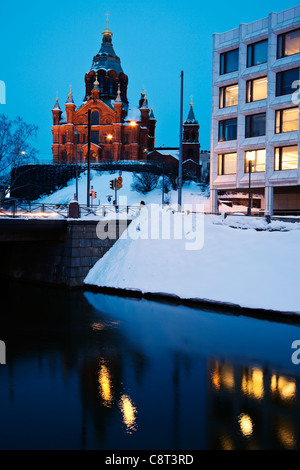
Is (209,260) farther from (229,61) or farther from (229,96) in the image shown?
(229,61)

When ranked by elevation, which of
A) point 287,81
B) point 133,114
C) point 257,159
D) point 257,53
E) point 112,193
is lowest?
point 112,193

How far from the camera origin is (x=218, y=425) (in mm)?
9602

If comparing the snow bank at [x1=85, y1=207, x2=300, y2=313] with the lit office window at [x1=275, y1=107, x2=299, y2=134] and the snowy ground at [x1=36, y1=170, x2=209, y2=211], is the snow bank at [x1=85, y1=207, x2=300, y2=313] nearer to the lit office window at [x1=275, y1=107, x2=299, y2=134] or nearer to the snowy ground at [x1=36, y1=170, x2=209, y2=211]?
the lit office window at [x1=275, y1=107, x2=299, y2=134]

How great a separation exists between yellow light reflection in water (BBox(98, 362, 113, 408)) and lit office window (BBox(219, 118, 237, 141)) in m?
32.9

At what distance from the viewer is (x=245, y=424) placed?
9641 millimetres

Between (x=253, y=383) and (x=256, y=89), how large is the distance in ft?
111

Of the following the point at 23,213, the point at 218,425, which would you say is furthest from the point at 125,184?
the point at 218,425

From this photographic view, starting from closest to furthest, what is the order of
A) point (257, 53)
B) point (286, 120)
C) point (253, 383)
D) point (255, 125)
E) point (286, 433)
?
point (286, 433)
point (253, 383)
point (286, 120)
point (257, 53)
point (255, 125)

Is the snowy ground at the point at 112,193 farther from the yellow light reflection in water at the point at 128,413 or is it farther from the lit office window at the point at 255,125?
the yellow light reflection in water at the point at 128,413

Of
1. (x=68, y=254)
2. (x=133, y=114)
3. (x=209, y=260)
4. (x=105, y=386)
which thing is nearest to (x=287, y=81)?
(x=209, y=260)

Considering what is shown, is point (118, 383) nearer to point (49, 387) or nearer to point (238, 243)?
point (49, 387)

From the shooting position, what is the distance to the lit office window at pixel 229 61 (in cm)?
4109

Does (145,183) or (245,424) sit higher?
(145,183)

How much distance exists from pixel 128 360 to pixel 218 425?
5.09 m
